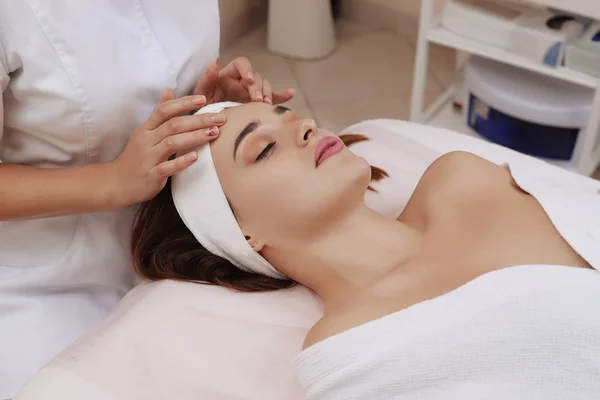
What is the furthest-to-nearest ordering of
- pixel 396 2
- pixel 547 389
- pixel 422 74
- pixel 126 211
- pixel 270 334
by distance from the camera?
pixel 396 2 < pixel 422 74 < pixel 126 211 < pixel 270 334 < pixel 547 389

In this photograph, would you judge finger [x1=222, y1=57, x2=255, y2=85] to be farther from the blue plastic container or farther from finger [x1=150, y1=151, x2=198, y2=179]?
the blue plastic container

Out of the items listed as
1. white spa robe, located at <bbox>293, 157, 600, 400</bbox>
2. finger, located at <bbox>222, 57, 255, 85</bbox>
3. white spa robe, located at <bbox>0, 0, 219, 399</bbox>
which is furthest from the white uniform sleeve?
white spa robe, located at <bbox>293, 157, 600, 400</bbox>

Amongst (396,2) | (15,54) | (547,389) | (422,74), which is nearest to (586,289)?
(547,389)

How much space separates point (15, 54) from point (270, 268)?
1.70ft

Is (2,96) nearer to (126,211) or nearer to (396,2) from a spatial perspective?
(126,211)

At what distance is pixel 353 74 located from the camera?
8.46 feet

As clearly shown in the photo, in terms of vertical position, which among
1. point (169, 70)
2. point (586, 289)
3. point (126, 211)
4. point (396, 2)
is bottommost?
point (396, 2)

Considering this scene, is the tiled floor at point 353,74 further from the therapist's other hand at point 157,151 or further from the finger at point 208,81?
the therapist's other hand at point 157,151

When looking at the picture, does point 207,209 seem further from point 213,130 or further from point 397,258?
point 397,258

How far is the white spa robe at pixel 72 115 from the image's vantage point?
978 mm

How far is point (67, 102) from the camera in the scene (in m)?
1.00

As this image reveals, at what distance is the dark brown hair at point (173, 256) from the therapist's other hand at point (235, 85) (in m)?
0.19

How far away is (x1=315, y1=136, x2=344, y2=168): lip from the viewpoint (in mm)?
1096

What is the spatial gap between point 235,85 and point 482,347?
66 centimetres
